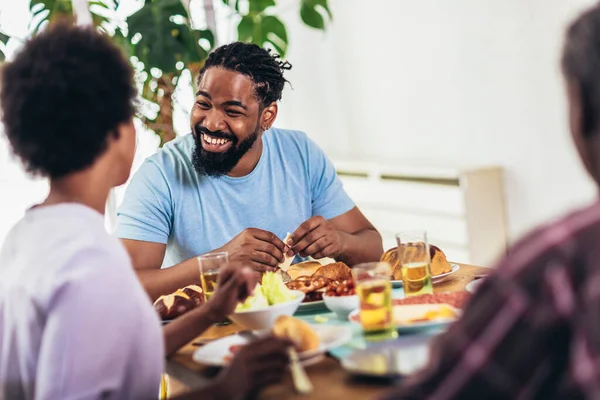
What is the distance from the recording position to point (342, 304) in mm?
1709

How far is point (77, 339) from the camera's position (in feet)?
3.95

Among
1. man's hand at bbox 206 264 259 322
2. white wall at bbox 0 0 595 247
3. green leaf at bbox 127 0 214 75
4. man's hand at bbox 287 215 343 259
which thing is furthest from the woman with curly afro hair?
green leaf at bbox 127 0 214 75

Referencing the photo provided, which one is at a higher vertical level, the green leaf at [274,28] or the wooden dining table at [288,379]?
the green leaf at [274,28]

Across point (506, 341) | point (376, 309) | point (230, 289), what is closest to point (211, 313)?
point (230, 289)

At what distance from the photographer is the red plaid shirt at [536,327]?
2.49ft

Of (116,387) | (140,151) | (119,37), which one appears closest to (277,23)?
(119,37)

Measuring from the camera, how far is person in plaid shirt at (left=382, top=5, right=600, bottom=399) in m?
0.76

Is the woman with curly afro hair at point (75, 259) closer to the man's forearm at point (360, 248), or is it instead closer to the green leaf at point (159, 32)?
the man's forearm at point (360, 248)

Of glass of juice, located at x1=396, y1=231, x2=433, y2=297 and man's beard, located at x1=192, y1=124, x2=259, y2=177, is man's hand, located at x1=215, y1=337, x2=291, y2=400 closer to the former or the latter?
glass of juice, located at x1=396, y1=231, x2=433, y2=297

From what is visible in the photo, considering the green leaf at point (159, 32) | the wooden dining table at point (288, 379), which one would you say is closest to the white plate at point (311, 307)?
the wooden dining table at point (288, 379)

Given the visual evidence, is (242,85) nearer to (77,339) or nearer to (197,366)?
(197,366)

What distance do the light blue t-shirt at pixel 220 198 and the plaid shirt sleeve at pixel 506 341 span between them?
5.22 feet

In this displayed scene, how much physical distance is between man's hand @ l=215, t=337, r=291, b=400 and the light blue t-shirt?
1.08m

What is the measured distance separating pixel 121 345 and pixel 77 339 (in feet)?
0.22
